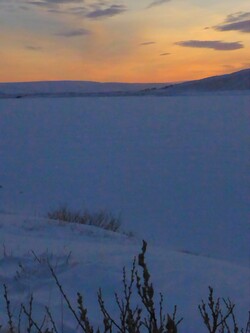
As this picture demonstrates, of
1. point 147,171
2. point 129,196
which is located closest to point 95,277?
point 129,196

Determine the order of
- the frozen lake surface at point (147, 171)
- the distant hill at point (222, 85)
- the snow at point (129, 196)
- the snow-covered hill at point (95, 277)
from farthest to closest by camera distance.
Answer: the distant hill at point (222, 85) → the frozen lake surface at point (147, 171) → the snow at point (129, 196) → the snow-covered hill at point (95, 277)

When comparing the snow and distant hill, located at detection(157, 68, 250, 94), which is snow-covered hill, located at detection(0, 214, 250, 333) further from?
distant hill, located at detection(157, 68, 250, 94)

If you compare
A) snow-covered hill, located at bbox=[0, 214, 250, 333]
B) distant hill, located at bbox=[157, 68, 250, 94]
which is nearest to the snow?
snow-covered hill, located at bbox=[0, 214, 250, 333]

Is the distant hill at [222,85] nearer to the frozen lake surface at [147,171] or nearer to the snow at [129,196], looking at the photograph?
the snow at [129,196]

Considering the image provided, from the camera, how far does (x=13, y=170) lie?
16.6 meters

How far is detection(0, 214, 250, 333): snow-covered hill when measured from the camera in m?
4.11

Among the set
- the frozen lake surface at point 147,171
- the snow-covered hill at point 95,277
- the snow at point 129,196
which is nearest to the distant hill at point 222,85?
the snow at point 129,196

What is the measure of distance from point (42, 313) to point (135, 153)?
1473 cm

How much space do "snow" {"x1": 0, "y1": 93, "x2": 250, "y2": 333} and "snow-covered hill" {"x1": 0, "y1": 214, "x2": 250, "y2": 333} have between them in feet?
0.04

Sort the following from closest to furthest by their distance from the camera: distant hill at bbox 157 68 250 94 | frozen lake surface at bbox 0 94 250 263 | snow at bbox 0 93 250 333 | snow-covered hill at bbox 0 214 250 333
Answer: snow-covered hill at bbox 0 214 250 333 < snow at bbox 0 93 250 333 < frozen lake surface at bbox 0 94 250 263 < distant hill at bbox 157 68 250 94

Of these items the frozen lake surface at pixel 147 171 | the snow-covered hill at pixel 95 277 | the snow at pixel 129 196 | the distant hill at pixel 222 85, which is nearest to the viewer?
the snow-covered hill at pixel 95 277

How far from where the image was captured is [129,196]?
1323 cm

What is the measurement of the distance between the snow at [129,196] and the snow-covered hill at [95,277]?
0.4 inches

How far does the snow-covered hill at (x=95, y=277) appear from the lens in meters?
4.11
